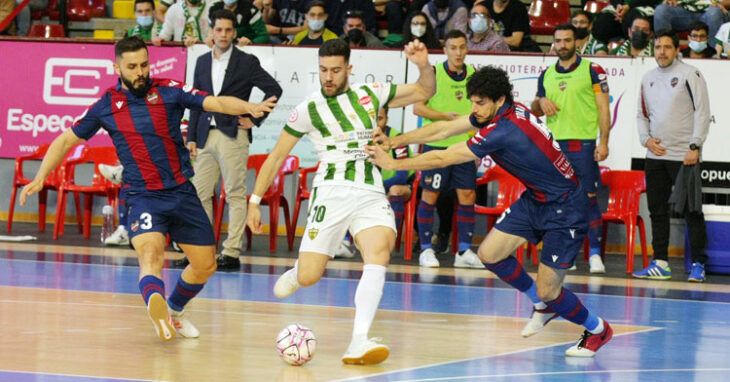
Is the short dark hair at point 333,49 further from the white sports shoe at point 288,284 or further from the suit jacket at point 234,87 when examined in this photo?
the suit jacket at point 234,87

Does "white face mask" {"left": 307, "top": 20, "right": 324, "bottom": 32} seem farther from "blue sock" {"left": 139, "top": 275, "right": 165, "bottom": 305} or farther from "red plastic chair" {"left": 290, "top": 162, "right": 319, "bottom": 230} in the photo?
"blue sock" {"left": 139, "top": 275, "right": 165, "bottom": 305}

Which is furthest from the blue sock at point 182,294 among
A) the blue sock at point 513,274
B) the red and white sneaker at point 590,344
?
the red and white sneaker at point 590,344

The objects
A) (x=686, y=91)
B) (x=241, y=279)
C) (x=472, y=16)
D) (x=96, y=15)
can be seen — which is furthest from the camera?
(x=96, y=15)

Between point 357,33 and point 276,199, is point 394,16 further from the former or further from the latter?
point 276,199

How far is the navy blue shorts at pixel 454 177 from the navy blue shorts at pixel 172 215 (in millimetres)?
4762

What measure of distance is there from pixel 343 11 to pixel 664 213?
214 inches

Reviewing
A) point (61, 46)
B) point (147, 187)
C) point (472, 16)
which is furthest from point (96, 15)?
point (147, 187)

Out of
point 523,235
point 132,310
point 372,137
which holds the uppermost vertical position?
point 372,137

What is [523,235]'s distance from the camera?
7707 mm

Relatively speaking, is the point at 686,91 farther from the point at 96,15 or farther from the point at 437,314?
the point at 96,15

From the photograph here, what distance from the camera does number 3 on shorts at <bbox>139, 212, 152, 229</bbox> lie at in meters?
7.50

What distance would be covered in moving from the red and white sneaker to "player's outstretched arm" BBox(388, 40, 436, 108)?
1.85 meters

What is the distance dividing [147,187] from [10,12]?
32.0 ft

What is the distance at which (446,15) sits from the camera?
15062 millimetres
